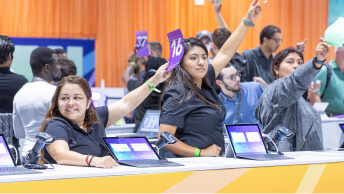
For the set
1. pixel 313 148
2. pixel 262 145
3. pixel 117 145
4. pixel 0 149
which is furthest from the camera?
pixel 313 148

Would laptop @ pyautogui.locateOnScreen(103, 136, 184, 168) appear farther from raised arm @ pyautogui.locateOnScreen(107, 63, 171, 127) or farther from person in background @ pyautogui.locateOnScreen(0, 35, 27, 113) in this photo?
person in background @ pyautogui.locateOnScreen(0, 35, 27, 113)

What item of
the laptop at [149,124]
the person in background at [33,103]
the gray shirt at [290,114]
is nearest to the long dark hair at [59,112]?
the person in background at [33,103]

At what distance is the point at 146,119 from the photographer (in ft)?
15.0

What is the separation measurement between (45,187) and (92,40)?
710 centimetres

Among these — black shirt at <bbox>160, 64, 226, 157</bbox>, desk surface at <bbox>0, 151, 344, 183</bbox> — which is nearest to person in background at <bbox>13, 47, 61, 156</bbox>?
black shirt at <bbox>160, 64, 226, 157</bbox>

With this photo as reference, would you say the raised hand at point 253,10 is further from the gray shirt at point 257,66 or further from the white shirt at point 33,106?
the gray shirt at point 257,66

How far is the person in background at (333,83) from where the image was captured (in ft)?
19.0

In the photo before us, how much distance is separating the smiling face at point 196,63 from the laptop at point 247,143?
1.49 ft

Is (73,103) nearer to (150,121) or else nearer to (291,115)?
(291,115)

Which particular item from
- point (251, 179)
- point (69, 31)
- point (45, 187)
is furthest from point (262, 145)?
point (69, 31)

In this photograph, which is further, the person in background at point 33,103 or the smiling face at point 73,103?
the person in background at point 33,103

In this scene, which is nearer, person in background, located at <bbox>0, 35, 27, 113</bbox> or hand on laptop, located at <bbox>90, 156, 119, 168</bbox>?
hand on laptop, located at <bbox>90, 156, 119, 168</bbox>

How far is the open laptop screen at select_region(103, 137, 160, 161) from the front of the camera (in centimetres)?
239

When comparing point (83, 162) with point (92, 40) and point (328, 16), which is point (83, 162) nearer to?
point (92, 40)
